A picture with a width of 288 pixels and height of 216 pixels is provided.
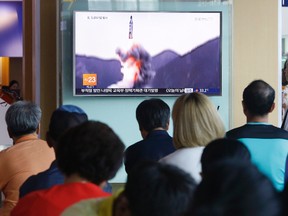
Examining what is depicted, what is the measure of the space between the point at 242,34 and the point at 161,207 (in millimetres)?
5166

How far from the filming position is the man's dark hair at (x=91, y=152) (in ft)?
5.93

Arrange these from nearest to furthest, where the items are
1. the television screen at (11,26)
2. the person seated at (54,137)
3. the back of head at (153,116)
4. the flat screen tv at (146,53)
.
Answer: the person seated at (54,137)
the back of head at (153,116)
the flat screen tv at (146,53)
the television screen at (11,26)

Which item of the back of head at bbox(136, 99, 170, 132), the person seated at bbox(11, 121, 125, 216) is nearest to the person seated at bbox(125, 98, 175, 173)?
the back of head at bbox(136, 99, 170, 132)

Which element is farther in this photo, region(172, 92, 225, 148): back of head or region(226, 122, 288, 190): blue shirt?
region(226, 122, 288, 190): blue shirt

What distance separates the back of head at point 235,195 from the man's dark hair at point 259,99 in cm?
238

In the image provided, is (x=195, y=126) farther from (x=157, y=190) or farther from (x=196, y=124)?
(x=157, y=190)

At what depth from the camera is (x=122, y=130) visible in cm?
605

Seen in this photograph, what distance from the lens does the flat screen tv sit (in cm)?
588

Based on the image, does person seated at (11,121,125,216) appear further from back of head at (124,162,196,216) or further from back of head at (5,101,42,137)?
back of head at (5,101,42,137)

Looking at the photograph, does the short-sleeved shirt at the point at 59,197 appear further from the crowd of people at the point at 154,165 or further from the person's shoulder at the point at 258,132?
the person's shoulder at the point at 258,132

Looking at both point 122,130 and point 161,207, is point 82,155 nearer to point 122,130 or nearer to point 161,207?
point 161,207

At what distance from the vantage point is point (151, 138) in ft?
10.9

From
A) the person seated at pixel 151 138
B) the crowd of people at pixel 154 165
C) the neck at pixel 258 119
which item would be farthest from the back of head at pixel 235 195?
the neck at pixel 258 119

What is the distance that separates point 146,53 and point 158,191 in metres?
4.78
